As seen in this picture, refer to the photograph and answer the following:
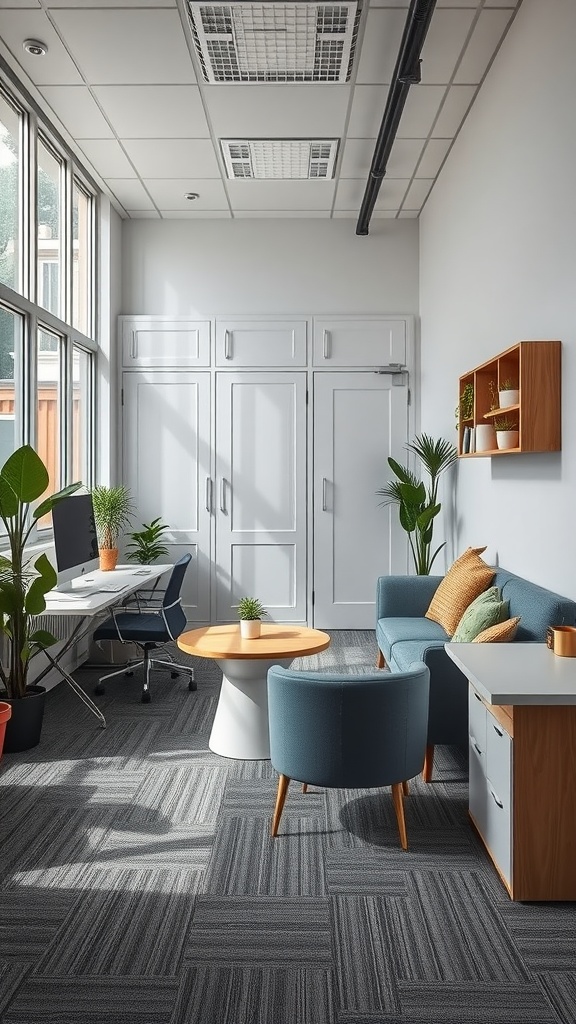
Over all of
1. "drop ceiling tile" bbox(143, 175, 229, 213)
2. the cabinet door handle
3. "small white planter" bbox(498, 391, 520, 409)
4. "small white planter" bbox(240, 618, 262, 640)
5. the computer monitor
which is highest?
"drop ceiling tile" bbox(143, 175, 229, 213)

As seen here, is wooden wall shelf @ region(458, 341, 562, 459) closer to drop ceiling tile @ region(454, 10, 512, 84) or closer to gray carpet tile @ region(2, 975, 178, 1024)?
drop ceiling tile @ region(454, 10, 512, 84)

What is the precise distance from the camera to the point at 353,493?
6551mm

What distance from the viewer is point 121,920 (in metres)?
2.27

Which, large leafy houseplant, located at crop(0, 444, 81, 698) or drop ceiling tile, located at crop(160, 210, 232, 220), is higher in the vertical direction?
drop ceiling tile, located at crop(160, 210, 232, 220)

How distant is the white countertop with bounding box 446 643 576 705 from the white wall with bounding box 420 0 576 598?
21.0 inches

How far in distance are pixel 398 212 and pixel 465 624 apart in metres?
4.22

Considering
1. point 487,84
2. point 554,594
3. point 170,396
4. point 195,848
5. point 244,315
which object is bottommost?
point 195,848

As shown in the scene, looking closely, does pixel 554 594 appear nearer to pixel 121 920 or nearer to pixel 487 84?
pixel 121 920

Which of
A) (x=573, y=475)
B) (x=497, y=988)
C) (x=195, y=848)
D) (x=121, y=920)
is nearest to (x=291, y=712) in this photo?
(x=195, y=848)

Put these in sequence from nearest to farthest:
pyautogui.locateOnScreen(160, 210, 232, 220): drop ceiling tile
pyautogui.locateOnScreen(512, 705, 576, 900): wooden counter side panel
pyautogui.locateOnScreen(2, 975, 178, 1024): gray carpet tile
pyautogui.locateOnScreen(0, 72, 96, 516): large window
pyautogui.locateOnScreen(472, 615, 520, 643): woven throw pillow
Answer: pyautogui.locateOnScreen(2, 975, 178, 1024): gray carpet tile → pyautogui.locateOnScreen(512, 705, 576, 900): wooden counter side panel → pyautogui.locateOnScreen(472, 615, 520, 643): woven throw pillow → pyautogui.locateOnScreen(0, 72, 96, 516): large window → pyautogui.locateOnScreen(160, 210, 232, 220): drop ceiling tile

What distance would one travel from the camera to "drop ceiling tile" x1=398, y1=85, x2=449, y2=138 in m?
4.41

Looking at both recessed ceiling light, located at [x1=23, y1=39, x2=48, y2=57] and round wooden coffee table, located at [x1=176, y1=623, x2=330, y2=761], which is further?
recessed ceiling light, located at [x1=23, y1=39, x2=48, y2=57]

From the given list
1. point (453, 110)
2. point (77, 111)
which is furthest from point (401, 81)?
point (77, 111)

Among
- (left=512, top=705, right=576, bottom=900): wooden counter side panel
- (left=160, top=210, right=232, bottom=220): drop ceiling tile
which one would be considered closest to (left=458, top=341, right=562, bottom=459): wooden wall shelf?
(left=512, top=705, right=576, bottom=900): wooden counter side panel
